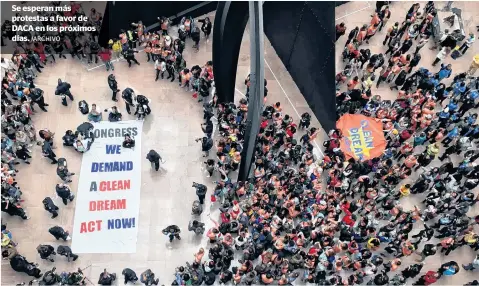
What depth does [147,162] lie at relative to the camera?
960 inches

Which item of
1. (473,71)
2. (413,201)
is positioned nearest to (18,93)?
(413,201)

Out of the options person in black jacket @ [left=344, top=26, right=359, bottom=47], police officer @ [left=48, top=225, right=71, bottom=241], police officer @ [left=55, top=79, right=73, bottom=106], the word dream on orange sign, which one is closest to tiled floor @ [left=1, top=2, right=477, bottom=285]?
police officer @ [left=55, top=79, right=73, bottom=106]

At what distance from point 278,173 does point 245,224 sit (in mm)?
2628

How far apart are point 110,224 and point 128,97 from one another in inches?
236

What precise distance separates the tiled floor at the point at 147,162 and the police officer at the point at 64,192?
358 mm

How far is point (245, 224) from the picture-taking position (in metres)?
21.5

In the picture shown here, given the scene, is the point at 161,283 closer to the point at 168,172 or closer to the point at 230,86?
the point at 168,172

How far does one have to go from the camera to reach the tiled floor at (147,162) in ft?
72.5

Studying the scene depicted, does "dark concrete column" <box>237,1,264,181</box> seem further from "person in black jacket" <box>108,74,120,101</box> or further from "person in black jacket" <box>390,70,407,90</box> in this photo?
"person in black jacket" <box>390,70,407,90</box>

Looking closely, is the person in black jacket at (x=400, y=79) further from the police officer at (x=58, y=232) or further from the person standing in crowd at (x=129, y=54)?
the police officer at (x=58, y=232)

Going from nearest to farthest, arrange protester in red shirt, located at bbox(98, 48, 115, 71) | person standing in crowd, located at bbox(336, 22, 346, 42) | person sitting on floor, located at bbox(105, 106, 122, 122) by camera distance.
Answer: person sitting on floor, located at bbox(105, 106, 122, 122) → protester in red shirt, located at bbox(98, 48, 115, 71) → person standing in crowd, located at bbox(336, 22, 346, 42)

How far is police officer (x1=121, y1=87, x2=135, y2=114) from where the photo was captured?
968 inches

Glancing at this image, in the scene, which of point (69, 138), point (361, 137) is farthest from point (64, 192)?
point (361, 137)

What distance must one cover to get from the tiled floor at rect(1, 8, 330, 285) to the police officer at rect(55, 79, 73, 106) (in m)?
0.51
